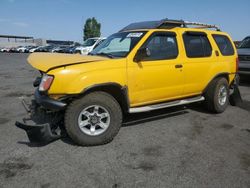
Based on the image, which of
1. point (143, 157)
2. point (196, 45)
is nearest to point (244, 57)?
point (196, 45)

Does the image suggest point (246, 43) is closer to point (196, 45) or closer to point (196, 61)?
point (196, 45)

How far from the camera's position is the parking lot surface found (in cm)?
313

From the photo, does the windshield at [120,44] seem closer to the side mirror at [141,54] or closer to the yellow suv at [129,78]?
the yellow suv at [129,78]

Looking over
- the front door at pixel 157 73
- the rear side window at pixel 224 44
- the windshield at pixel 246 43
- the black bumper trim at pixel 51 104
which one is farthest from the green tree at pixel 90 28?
the black bumper trim at pixel 51 104

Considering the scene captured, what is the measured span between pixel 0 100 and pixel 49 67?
395 cm

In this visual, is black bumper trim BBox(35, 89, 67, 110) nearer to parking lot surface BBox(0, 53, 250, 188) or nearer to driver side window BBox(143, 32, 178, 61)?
parking lot surface BBox(0, 53, 250, 188)

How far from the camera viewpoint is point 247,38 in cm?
1053

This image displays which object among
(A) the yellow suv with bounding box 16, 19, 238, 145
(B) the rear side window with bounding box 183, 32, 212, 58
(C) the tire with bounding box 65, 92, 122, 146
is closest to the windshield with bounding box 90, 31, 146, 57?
(A) the yellow suv with bounding box 16, 19, 238, 145

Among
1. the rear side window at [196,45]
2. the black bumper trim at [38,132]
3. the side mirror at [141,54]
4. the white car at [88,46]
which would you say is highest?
the white car at [88,46]

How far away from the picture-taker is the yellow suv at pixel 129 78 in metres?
3.85

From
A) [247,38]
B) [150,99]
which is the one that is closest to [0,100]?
[150,99]

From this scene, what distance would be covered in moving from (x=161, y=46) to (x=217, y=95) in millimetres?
1897

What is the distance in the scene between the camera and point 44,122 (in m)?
4.07

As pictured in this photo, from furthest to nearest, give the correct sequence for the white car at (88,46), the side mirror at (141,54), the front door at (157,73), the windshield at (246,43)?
the white car at (88,46)
the windshield at (246,43)
the front door at (157,73)
the side mirror at (141,54)
